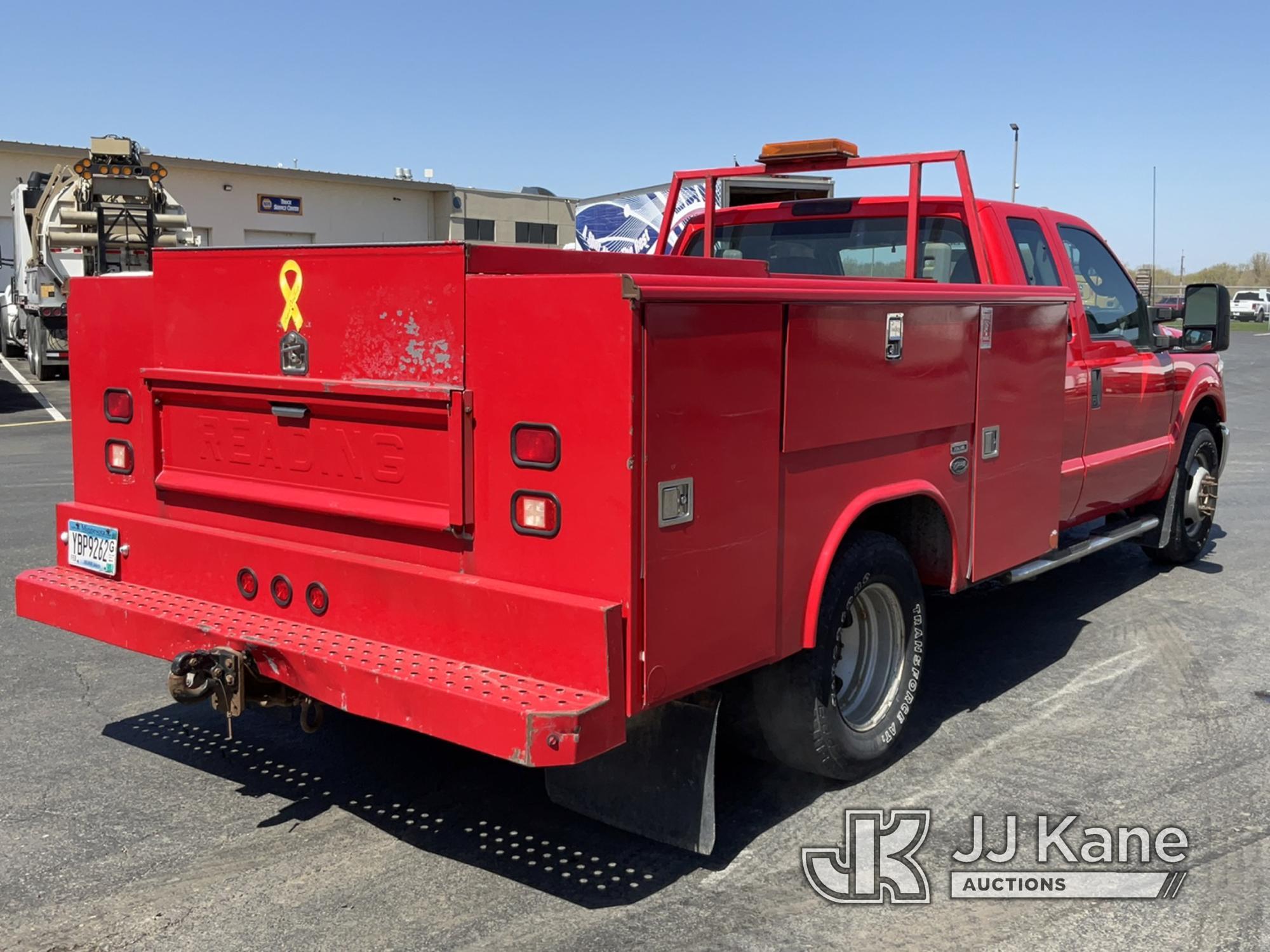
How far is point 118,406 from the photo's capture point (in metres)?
4.50

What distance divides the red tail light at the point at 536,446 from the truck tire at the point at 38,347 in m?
19.6

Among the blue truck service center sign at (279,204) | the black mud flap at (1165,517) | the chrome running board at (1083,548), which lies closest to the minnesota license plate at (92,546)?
the chrome running board at (1083,548)

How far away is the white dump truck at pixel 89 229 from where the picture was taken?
64.2 feet

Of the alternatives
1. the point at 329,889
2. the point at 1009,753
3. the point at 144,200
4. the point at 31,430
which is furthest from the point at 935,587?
the point at 144,200

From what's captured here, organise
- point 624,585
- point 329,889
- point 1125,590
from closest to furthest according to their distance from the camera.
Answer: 1. point 624,585
2. point 329,889
3. point 1125,590

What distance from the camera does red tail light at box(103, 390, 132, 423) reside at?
4465mm

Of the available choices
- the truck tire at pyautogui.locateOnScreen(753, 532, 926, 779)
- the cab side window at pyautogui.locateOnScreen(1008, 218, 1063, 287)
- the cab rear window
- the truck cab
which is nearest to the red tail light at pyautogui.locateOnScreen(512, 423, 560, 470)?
the truck tire at pyautogui.locateOnScreen(753, 532, 926, 779)

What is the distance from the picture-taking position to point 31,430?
15.0m

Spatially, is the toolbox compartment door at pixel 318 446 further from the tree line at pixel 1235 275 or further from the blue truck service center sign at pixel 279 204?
the tree line at pixel 1235 275

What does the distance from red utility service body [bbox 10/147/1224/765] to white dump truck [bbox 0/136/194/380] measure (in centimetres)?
1672

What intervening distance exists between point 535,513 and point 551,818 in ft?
4.40

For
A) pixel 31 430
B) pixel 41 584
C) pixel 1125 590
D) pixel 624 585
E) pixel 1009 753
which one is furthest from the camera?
pixel 31 430

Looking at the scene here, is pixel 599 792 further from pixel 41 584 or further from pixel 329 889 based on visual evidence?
pixel 41 584

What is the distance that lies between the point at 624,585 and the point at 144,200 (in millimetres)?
18939
